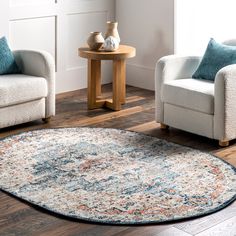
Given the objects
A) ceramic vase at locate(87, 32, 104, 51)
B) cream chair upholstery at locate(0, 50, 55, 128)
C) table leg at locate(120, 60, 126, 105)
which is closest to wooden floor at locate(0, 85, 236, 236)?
cream chair upholstery at locate(0, 50, 55, 128)

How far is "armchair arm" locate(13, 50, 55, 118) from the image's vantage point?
18.1ft

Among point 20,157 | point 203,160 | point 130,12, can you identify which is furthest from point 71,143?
point 130,12

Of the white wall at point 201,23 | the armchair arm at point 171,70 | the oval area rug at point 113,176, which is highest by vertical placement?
the white wall at point 201,23

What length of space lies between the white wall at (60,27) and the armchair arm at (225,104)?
2196 millimetres

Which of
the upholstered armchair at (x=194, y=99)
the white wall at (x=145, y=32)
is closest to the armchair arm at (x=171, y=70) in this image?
the upholstered armchair at (x=194, y=99)

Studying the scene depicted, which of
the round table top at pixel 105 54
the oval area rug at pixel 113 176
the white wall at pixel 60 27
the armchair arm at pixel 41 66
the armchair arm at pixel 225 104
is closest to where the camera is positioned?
the oval area rug at pixel 113 176

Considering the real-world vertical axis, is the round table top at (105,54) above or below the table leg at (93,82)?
above

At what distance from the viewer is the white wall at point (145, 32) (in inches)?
259

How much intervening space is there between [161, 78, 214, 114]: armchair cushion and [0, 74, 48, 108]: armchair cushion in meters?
1.00

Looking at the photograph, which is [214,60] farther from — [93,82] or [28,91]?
[28,91]

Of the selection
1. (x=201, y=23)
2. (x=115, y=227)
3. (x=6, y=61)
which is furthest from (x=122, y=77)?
(x=115, y=227)

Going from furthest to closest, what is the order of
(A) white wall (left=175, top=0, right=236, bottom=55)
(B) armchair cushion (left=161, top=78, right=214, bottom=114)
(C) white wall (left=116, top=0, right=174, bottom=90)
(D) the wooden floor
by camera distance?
(C) white wall (left=116, top=0, right=174, bottom=90) < (A) white wall (left=175, top=0, right=236, bottom=55) < (B) armchair cushion (left=161, top=78, right=214, bottom=114) < (D) the wooden floor

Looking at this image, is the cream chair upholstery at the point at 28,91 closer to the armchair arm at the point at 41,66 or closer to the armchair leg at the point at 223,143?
the armchair arm at the point at 41,66

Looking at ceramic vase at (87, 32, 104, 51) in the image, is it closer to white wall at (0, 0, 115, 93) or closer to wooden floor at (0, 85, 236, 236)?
white wall at (0, 0, 115, 93)
